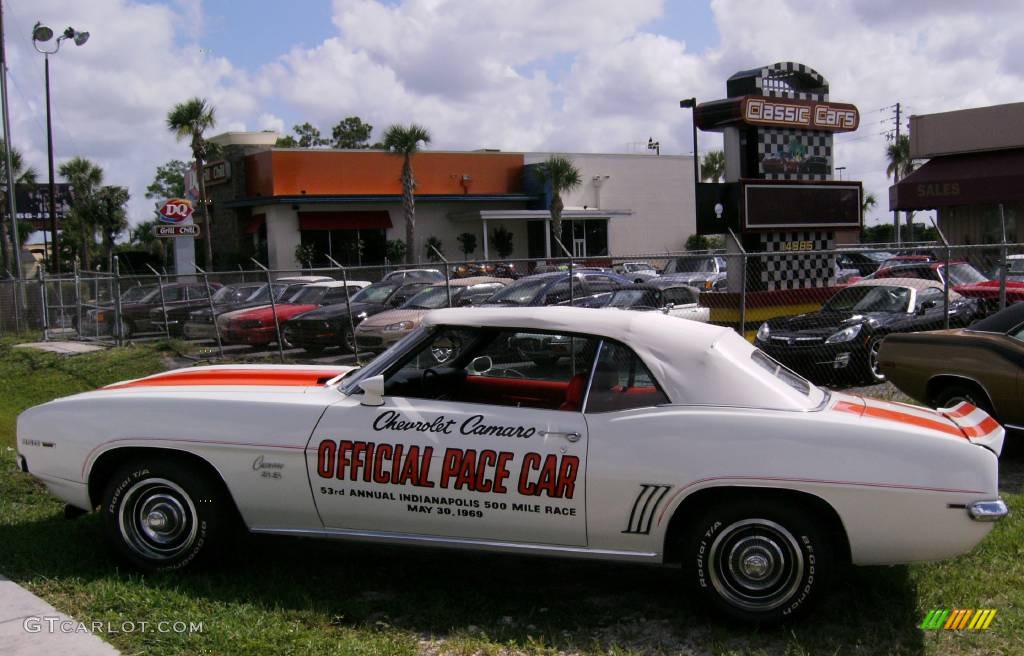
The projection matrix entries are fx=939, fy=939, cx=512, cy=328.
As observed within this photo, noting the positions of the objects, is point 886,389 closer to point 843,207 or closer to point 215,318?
point 843,207

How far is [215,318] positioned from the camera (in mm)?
16000

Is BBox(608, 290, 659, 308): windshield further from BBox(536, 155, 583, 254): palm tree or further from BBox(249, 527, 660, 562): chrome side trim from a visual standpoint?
BBox(536, 155, 583, 254): palm tree

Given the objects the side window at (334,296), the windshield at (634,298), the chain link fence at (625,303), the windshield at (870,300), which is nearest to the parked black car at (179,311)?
the chain link fence at (625,303)

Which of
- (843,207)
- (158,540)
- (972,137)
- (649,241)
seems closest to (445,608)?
(158,540)

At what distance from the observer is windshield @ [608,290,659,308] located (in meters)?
12.6

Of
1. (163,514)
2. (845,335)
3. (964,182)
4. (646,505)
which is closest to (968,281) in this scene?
(845,335)

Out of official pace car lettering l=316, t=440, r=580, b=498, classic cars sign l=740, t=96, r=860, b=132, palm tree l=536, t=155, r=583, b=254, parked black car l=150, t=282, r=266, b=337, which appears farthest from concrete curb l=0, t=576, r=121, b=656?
palm tree l=536, t=155, r=583, b=254

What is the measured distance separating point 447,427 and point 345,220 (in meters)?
41.0

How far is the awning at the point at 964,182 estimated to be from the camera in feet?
100

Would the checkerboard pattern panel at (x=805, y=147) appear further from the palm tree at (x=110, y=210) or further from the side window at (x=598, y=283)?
the palm tree at (x=110, y=210)

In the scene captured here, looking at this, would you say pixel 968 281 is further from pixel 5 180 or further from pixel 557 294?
pixel 5 180

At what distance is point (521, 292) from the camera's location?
14508mm

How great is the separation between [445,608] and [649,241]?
46.4m

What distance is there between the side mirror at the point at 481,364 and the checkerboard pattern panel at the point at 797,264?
891cm
